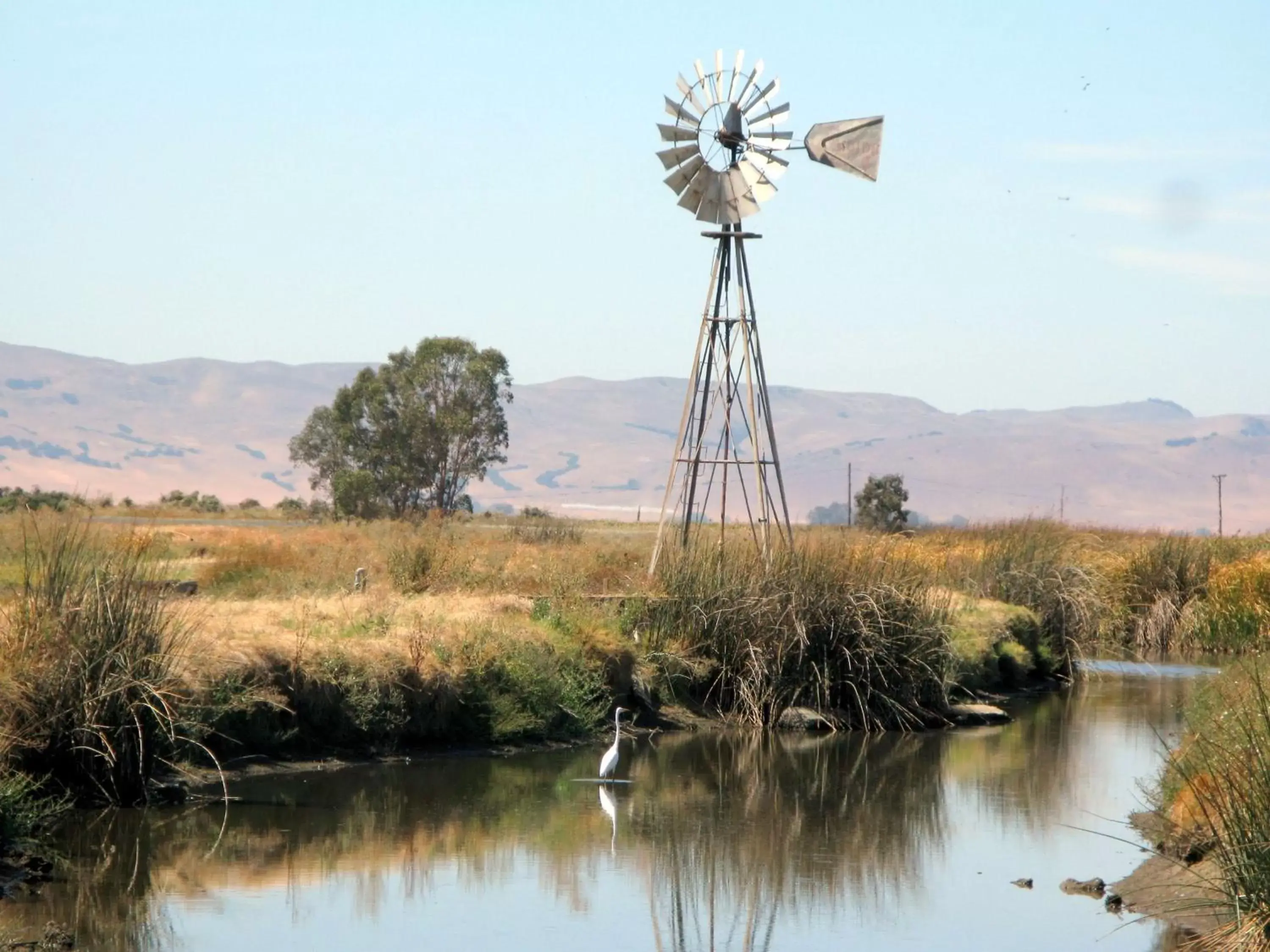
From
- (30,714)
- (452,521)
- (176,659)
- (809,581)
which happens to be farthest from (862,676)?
(452,521)

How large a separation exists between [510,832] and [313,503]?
47.2 meters

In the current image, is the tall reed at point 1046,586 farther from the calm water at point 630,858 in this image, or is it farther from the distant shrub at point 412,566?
the distant shrub at point 412,566

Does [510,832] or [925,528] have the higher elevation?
[925,528]

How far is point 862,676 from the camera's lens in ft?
64.1

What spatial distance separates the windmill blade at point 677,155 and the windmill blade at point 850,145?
1.44 metres

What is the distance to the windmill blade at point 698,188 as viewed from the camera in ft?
72.5

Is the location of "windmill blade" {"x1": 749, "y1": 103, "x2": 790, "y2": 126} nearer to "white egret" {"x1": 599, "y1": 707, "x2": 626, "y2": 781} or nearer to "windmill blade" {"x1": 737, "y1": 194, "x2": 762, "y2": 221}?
"windmill blade" {"x1": 737, "y1": 194, "x2": 762, "y2": 221}

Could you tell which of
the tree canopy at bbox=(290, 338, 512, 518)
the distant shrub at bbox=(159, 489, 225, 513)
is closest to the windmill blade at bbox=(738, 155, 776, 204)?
the tree canopy at bbox=(290, 338, 512, 518)

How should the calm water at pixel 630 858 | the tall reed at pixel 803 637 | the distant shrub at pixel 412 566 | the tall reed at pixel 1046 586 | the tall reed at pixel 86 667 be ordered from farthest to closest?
the tall reed at pixel 1046 586
the distant shrub at pixel 412 566
the tall reed at pixel 803 637
the tall reed at pixel 86 667
the calm water at pixel 630 858

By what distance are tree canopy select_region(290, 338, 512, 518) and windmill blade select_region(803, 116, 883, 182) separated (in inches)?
1209

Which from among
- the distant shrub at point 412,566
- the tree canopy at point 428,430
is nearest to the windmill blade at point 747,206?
the distant shrub at point 412,566

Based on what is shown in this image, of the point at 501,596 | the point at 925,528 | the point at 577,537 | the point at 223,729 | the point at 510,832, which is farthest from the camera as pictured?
the point at 925,528

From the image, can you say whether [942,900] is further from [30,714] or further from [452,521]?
[452,521]

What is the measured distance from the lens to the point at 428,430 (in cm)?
5275
